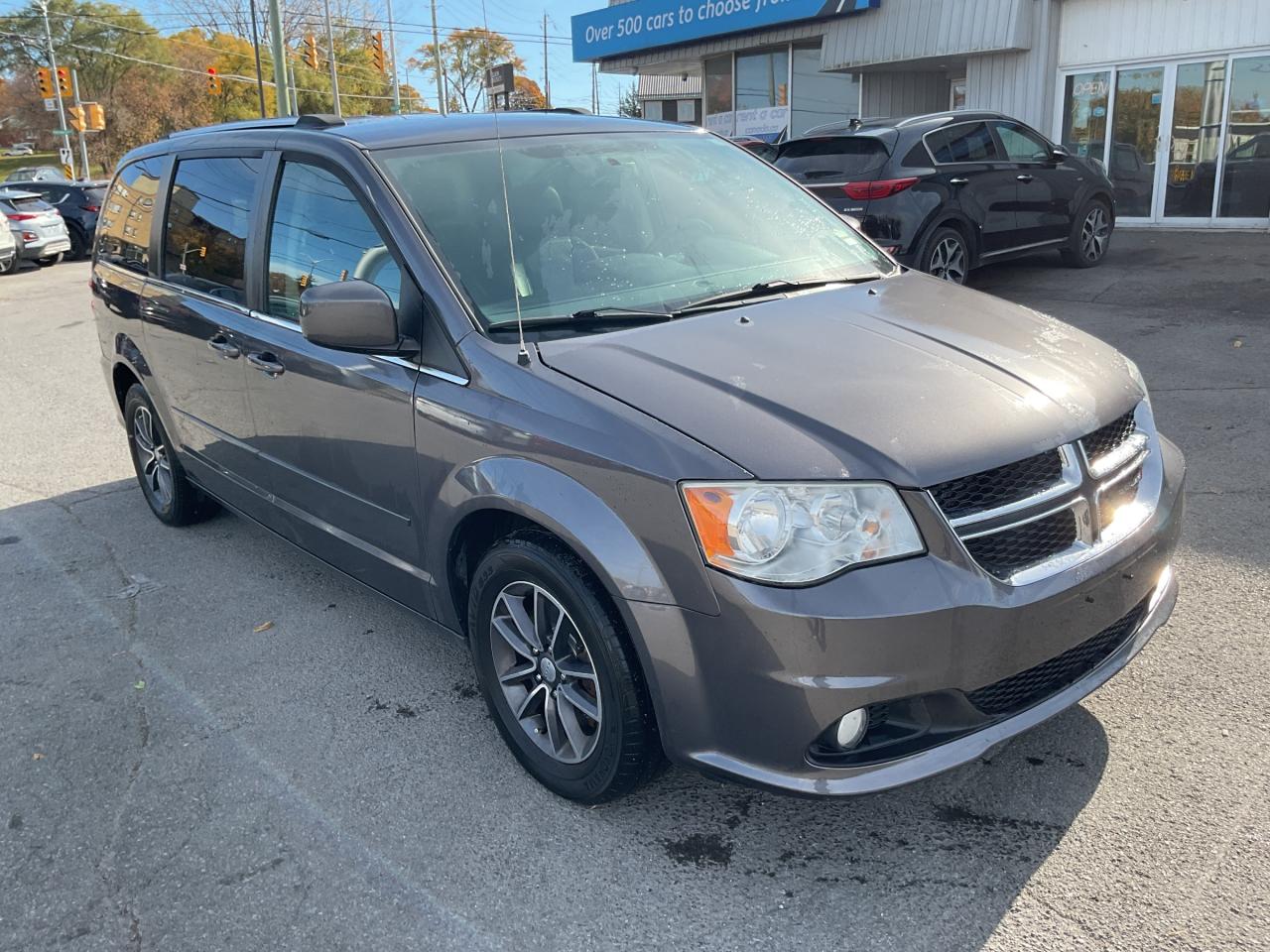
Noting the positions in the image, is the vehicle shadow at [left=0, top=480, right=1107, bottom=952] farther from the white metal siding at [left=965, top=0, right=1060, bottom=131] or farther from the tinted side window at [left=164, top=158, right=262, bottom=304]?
the white metal siding at [left=965, top=0, right=1060, bottom=131]

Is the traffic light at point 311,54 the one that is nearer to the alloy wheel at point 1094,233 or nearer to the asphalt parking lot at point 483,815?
the alloy wheel at point 1094,233

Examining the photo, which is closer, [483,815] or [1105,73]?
[483,815]

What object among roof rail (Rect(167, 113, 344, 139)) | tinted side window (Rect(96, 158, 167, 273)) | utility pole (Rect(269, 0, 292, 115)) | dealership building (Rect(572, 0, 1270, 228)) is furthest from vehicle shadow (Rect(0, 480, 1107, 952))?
utility pole (Rect(269, 0, 292, 115))

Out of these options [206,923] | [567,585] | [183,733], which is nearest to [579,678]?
[567,585]

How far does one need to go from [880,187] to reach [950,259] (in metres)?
0.95

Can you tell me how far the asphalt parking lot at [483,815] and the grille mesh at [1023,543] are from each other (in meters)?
0.75

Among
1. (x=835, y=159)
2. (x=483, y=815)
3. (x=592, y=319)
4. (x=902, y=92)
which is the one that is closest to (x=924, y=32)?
(x=902, y=92)

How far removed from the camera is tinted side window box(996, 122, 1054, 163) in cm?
1000

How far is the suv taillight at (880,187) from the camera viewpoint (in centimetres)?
901

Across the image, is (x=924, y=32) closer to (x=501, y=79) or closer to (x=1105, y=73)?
(x=1105, y=73)

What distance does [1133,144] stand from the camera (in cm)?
1529

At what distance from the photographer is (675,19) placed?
22484 millimetres

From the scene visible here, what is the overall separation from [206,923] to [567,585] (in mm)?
1209

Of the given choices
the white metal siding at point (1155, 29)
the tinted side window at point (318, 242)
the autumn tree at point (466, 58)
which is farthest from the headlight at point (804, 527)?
the autumn tree at point (466, 58)
